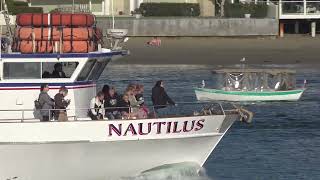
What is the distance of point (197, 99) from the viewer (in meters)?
46.2

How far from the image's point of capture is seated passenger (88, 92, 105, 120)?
1025 inches

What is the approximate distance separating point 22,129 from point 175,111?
5.26 meters

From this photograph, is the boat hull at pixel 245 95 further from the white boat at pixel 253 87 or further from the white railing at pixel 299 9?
the white railing at pixel 299 9

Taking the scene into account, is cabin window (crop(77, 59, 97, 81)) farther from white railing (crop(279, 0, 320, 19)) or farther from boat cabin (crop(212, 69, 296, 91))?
white railing (crop(279, 0, 320, 19))

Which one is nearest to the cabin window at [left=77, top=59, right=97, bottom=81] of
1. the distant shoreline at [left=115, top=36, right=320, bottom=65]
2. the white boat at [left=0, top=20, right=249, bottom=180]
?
the white boat at [left=0, top=20, right=249, bottom=180]

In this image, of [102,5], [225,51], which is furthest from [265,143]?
[102,5]

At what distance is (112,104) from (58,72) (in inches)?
55.7

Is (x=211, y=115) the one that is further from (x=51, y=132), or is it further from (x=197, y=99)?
(x=197, y=99)

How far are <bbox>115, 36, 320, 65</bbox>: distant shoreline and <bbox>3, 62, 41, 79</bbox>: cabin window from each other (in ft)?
116

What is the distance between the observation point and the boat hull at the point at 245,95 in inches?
1806

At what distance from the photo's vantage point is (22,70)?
2617 centimetres

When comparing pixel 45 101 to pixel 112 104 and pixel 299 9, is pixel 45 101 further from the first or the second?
pixel 299 9

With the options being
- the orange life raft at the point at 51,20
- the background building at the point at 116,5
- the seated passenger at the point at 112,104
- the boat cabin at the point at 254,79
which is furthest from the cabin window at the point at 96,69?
the background building at the point at 116,5

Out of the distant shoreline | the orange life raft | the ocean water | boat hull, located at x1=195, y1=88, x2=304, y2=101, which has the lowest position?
the ocean water
